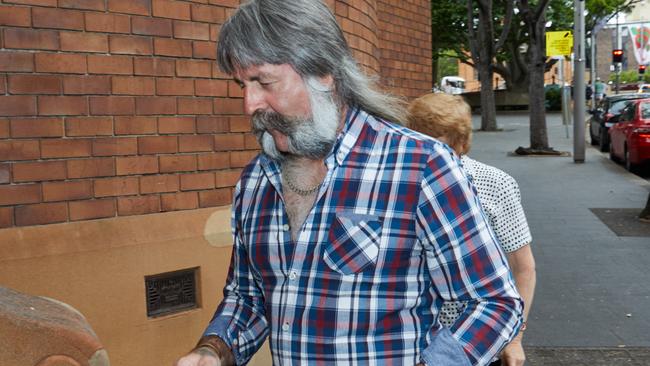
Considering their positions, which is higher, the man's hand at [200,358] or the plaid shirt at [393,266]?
the plaid shirt at [393,266]

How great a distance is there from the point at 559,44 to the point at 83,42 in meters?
21.4

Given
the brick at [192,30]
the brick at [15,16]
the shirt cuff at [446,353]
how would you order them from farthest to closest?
1. the brick at [192,30]
2. the brick at [15,16]
3. the shirt cuff at [446,353]

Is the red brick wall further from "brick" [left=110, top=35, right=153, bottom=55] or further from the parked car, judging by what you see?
the parked car

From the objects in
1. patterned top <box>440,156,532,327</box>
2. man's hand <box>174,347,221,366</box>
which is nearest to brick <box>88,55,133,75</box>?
patterned top <box>440,156,532,327</box>

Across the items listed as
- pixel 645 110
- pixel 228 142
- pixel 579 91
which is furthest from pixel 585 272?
pixel 579 91

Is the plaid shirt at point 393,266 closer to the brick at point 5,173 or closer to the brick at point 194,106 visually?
the brick at point 5,173

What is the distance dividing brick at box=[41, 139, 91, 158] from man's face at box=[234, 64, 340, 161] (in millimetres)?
2097

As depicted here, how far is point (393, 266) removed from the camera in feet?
6.34

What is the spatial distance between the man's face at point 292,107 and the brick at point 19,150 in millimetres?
2073

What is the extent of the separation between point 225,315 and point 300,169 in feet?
1.41

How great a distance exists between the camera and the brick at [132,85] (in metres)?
4.10

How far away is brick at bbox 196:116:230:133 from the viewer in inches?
177

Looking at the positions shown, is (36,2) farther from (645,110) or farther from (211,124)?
(645,110)

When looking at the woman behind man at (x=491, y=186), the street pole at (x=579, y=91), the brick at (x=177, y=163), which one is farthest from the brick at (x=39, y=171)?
the street pole at (x=579, y=91)
